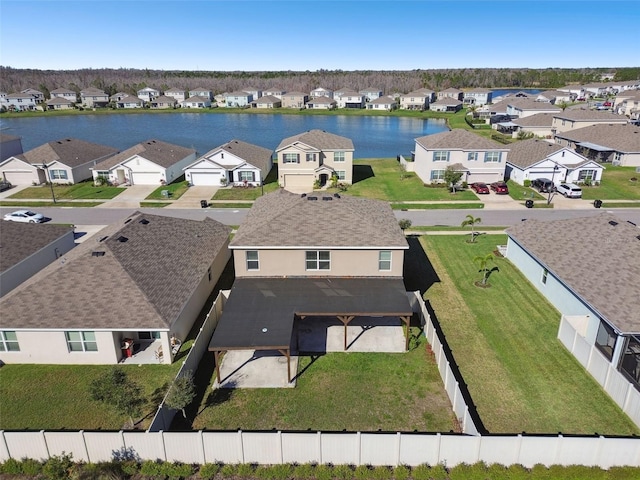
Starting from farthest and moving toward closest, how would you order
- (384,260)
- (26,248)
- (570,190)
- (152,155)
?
(152,155)
(570,190)
(26,248)
(384,260)

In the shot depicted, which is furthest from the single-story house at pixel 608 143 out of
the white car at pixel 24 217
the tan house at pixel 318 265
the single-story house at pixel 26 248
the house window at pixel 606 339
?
the white car at pixel 24 217

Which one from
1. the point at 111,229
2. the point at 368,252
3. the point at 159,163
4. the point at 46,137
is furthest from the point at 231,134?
the point at 368,252

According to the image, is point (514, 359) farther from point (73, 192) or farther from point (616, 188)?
point (73, 192)

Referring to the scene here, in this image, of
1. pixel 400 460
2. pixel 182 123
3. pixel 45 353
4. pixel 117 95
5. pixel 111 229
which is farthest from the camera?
pixel 117 95

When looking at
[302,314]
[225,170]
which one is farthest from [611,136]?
[302,314]

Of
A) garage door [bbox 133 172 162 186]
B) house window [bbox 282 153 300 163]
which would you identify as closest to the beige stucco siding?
house window [bbox 282 153 300 163]

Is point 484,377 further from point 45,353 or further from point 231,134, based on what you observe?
point 231,134

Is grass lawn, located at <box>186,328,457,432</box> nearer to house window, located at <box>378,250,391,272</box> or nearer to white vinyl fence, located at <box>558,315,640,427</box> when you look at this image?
house window, located at <box>378,250,391,272</box>
